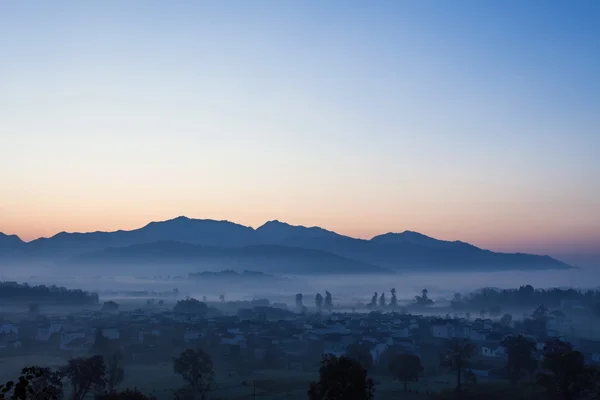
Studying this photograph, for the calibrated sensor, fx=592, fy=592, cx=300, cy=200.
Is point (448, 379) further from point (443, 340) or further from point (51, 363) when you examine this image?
point (51, 363)

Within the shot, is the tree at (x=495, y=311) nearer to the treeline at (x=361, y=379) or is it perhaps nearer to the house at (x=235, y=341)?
the house at (x=235, y=341)

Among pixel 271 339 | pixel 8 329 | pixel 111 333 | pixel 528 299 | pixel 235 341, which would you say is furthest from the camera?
pixel 528 299

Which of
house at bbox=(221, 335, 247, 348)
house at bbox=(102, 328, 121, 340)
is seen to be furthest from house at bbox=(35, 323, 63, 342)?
house at bbox=(221, 335, 247, 348)

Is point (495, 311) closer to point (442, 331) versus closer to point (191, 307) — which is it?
point (442, 331)

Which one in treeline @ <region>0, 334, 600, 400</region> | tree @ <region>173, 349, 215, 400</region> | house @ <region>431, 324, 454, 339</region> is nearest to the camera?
treeline @ <region>0, 334, 600, 400</region>

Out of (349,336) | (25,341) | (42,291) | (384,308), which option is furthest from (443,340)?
(42,291)

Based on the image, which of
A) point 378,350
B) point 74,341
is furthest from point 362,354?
point 74,341

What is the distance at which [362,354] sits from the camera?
174ft

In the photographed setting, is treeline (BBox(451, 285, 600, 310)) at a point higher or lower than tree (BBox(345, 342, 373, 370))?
higher

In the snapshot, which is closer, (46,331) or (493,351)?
(493,351)

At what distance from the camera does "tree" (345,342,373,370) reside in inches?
2024

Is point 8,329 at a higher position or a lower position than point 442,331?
lower

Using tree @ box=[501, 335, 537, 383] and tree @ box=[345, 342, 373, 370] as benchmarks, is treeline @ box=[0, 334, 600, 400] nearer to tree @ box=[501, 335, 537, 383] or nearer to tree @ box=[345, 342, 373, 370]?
tree @ box=[501, 335, 537, 383]

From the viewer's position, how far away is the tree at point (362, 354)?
51406 mm
